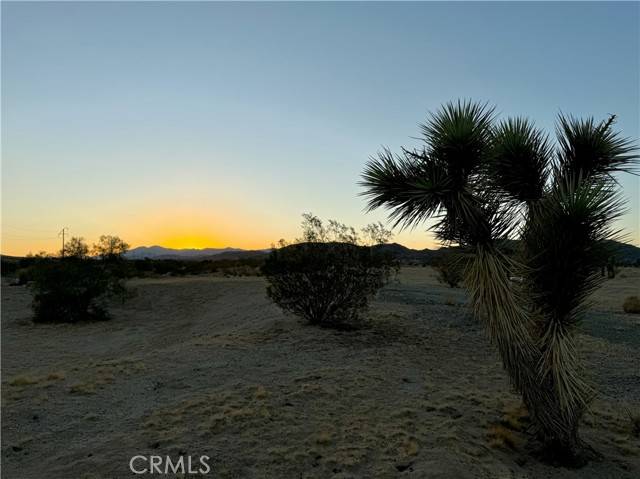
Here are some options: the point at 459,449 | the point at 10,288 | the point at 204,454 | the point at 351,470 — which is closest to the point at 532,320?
the point at 459,449

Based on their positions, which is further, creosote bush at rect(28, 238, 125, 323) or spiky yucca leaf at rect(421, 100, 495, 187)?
creosote bush at rect(28, 238, 125, 323)

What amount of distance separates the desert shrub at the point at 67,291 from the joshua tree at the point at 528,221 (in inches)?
613

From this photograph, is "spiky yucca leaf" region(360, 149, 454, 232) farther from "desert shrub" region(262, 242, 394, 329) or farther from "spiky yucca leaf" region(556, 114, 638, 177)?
"desert shrub" region(262, 242, 394, 329)

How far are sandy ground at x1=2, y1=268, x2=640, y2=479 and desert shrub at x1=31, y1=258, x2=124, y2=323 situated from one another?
4.42 meters

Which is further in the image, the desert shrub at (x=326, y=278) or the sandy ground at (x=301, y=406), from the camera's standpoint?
the desert shrub at (x=326, y=278)

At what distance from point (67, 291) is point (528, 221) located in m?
17.2

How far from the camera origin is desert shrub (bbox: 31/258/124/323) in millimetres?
18281

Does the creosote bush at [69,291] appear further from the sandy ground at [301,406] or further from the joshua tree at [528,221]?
the joshua tree at [528,221]

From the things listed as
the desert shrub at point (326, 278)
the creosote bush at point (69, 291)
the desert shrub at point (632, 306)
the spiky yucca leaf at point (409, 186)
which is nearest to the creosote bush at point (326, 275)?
the desert shrub at point (326, 278)

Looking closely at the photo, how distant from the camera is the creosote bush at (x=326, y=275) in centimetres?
1266

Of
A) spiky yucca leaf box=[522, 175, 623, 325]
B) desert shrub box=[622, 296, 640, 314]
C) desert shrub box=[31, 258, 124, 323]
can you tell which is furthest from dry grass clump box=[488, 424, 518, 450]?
desert shrub box=[31, 258, 124, 323]

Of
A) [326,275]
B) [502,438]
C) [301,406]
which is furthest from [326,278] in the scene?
[502,438]

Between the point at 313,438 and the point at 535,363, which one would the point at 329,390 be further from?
the point at 535,363

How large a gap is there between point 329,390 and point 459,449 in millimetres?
2513
